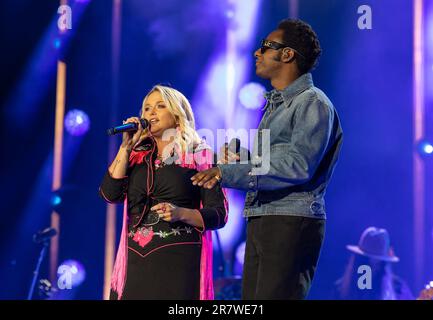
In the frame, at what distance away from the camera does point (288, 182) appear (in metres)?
2.43

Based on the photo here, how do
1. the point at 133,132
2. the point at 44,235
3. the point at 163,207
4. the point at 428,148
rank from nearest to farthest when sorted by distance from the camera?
the point at 163,207, the point at 133,132, the point at 44,235, the point at 428,148

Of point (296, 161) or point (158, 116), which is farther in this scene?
point (158, 116)

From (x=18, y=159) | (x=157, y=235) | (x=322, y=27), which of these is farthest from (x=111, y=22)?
(x=157, y=235)

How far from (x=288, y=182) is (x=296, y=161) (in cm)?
8

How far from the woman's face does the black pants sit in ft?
3.23

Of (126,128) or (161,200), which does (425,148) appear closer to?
(161,200)

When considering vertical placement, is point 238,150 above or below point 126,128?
below

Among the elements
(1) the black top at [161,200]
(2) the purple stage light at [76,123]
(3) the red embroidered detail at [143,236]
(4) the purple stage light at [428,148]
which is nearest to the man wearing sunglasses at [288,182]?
(1) the black top at [161,200]

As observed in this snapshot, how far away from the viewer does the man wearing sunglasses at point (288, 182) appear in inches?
95.3

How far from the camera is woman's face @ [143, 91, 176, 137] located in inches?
131

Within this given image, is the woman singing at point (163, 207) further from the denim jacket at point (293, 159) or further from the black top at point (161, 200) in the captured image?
the denim jacket at point (293, 159)
